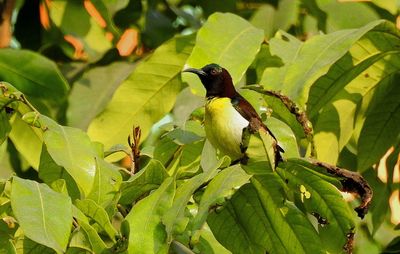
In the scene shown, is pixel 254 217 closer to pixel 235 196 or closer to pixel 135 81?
pixel 235 196

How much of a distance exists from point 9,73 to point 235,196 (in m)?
0.88

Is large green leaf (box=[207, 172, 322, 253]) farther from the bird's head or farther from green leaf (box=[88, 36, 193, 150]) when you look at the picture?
green leaf (box=[88, 36, 193, 150])

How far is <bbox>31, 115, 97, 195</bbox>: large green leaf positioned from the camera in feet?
6.77

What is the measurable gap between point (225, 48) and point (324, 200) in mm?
721

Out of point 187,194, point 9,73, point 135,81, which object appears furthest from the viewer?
point 135,81

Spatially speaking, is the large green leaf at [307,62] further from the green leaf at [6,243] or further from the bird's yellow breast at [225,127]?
the green leaf at [6,243]

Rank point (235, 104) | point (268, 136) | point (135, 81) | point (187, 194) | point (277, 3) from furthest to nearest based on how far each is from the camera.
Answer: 1. point (277, 3)
2. point (135, 81)
3. point (235, 104)
4. point (268, 136)
5. point (187, 194)

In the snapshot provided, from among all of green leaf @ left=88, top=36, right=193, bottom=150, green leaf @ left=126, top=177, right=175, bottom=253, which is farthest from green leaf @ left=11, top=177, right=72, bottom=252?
green leaf @ left=88, top=36, right=193, bottom=150

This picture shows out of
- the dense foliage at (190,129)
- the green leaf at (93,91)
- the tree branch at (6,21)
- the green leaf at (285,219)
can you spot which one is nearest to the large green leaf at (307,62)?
the dense foliage at (190,129)

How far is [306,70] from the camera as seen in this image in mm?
2338

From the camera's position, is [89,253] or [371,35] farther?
[371,35]

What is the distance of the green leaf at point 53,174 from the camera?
218 cm

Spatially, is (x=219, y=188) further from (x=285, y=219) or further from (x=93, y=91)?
(x=93, y=91)

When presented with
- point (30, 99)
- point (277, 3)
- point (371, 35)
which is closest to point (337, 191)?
point (371, 35)
